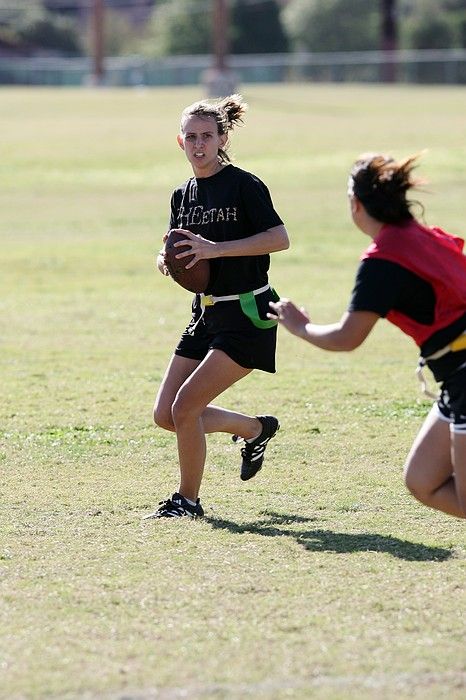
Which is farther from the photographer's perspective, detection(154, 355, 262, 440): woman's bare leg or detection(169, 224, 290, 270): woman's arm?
detection(154, 355, 262, 440): woman's bare leg

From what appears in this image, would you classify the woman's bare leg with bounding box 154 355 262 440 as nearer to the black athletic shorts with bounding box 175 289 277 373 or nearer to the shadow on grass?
the black athletic shorts with bounding box 175 289 277 373

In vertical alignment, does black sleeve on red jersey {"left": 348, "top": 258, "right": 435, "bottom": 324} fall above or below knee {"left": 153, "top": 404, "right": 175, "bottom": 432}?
above

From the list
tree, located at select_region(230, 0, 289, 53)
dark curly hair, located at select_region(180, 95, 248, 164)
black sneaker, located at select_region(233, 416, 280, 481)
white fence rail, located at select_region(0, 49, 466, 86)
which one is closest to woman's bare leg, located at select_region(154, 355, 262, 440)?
black sneaker, located at select_region(233, 416, 280, 481)

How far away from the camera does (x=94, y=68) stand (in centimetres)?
8394

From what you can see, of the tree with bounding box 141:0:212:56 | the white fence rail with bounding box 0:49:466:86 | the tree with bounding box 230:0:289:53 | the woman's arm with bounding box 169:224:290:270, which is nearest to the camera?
the woman's arm with bounding box 169:224:290:270

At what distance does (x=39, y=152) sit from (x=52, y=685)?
37.1 metres

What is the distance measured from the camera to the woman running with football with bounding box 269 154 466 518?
17.4 feet

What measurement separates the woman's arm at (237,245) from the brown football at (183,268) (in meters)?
0.03

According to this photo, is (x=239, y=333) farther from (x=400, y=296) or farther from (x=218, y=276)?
(x=400, y=296)

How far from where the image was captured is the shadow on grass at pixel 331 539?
6332 mm

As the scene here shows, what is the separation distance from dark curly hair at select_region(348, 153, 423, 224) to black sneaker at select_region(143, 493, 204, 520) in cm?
230

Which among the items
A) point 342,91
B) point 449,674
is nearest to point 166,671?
point 449,674

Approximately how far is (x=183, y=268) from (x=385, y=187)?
1782 mm

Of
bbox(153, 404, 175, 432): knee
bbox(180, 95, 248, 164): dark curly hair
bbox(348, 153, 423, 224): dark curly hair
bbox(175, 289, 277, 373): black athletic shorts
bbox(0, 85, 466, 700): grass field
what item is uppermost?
bbox(180, 95, 248, 164): dark curly hair
